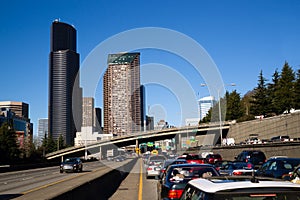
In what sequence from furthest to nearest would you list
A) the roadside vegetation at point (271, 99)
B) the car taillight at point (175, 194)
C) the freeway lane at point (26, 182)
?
the roadside vegetation at point (271, 99) → the freeway lane at point (26, 182) → the car taillight at point (175, 194)

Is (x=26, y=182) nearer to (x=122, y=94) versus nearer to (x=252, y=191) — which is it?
(x=252, y=191)

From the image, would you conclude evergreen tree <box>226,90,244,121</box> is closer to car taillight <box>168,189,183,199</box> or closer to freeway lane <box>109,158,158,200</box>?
freeway lane <box>109,158,158,200</box>

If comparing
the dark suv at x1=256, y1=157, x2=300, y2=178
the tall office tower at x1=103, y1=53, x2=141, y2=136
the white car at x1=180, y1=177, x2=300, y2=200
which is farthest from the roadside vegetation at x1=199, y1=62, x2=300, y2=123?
the white car at x1=180, y1=177, x2=300, y2=200

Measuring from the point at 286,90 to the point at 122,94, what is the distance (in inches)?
1825

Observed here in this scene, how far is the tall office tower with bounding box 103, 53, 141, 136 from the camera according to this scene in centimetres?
9731

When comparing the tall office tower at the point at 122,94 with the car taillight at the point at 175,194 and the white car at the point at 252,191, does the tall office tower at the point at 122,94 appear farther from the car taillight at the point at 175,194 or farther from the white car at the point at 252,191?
the white car at the point at 252,191

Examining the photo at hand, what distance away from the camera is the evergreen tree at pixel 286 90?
86.9m

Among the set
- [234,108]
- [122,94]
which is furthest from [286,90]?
[122,94]

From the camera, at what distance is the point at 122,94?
11394cm

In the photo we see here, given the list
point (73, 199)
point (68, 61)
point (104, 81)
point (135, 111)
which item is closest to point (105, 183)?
point (73, 199)

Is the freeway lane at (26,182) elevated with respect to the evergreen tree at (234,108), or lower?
lower

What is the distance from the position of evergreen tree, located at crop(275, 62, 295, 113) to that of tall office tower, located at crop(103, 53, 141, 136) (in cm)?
3379

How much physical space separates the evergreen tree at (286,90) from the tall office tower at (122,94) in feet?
111

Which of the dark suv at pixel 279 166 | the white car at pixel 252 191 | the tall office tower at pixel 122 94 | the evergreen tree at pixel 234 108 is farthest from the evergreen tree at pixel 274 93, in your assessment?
the white car at pixel 252 191
